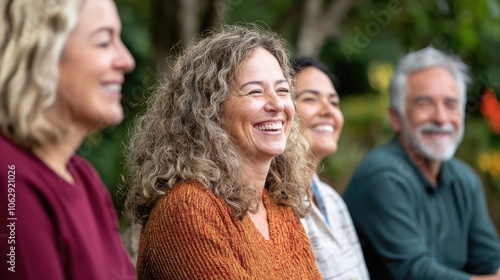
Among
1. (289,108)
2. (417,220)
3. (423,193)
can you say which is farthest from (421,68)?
(289,108)

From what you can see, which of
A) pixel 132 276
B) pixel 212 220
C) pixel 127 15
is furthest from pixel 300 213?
pixel 127 15

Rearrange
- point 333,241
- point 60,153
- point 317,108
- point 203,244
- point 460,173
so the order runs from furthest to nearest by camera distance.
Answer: point 460,173, point 317,108, point 333,241, point 203,244, point 60,153

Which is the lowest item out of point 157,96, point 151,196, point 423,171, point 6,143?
point 423,171

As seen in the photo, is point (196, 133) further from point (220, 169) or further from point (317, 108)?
point (317, 108)

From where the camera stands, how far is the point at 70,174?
181cm

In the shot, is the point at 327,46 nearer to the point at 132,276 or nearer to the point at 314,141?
the point at 314,141

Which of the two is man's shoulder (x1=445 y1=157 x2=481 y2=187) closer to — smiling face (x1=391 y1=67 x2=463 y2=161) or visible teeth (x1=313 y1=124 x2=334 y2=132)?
smiling face (x1=391 y1=67 x2=463 y2=161)

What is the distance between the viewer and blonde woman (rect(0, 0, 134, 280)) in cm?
164

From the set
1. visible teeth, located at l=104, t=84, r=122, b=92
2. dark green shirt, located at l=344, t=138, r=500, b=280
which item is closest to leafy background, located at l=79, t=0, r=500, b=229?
dark green shirt, located at l=344, t=138, r=500, b=280

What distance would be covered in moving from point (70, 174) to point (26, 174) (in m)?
0.16

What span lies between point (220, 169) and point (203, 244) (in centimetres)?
29

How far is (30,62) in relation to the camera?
5.41ft

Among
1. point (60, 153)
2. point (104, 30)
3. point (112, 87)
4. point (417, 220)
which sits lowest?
point (417, 220)

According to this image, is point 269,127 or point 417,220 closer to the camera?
point 269,127
